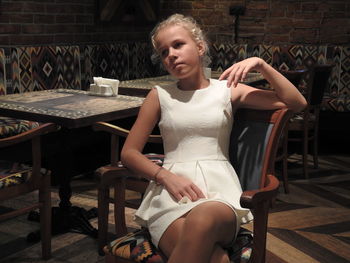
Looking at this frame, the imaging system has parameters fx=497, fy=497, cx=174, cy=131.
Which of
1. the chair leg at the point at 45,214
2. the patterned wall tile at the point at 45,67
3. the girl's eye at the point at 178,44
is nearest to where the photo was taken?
the girl's eye at the point at 178,44

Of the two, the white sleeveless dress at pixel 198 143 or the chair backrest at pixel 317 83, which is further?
the chair backrest at pixel 317 83

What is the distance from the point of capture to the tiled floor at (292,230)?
100 inches

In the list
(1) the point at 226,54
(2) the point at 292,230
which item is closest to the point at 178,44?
(2) the point at 292,230

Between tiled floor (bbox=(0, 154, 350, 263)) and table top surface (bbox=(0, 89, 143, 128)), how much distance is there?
0.72 meters

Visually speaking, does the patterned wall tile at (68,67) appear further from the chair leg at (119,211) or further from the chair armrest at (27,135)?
the chair leg at (119,211)

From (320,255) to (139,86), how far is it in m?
1.67

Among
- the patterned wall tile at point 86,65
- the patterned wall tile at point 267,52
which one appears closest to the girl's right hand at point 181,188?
the patterned wall tile at point 86,65

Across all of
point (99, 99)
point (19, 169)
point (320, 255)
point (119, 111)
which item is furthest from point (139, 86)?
point (320, 255)

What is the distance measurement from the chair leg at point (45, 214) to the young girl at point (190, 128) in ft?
Result: 2.90

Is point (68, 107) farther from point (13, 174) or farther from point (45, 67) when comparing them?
point (45, 67)

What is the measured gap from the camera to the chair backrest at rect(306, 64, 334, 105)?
381 cm

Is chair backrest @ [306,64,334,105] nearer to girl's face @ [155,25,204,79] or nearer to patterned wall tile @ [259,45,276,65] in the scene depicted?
patterned wall tile @ [259,45,276,65]

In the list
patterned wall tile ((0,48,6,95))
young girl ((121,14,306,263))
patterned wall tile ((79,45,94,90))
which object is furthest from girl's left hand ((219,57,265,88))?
patterned wall tile ((79,45,94,90))

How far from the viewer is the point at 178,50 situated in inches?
67.1
